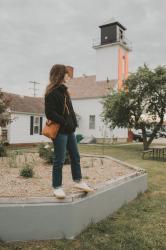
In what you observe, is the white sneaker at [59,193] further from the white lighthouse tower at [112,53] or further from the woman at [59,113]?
the white lighthouse tower at [112,53]

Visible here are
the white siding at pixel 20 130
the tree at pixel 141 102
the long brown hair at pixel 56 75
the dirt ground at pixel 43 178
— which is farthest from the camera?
the white siding at pixel 20 130

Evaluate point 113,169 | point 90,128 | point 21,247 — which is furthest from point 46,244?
point 90,128

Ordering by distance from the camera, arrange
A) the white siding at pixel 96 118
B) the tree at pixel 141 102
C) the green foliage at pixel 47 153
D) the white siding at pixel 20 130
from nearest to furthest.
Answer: the green foliage at pixel 47 153, the tree at pixel 141 102, the white siding at pixel 20 130, the white siding at pixel 96 118

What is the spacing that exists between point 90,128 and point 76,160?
29.4 meters

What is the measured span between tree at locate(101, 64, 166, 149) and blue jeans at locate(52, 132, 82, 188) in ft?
54.3

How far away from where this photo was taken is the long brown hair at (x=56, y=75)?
441cm

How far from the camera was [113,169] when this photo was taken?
814cm

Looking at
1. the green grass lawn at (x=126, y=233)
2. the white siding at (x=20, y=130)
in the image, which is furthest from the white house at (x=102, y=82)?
the green grass lawn at (x=126, y=233)

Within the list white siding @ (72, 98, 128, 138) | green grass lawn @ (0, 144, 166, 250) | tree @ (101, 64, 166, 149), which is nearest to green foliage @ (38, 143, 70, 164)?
green grass lawn @ (0, 144, 166, 250)

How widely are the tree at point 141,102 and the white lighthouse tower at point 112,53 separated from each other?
11325 mm

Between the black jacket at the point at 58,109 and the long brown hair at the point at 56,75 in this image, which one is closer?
the black jacket at the point at 58,109

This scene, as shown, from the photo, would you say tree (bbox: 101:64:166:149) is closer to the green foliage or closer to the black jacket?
the green foliage

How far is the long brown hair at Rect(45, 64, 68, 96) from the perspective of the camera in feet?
14.5

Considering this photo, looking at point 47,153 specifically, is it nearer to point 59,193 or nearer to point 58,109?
point 59,193
